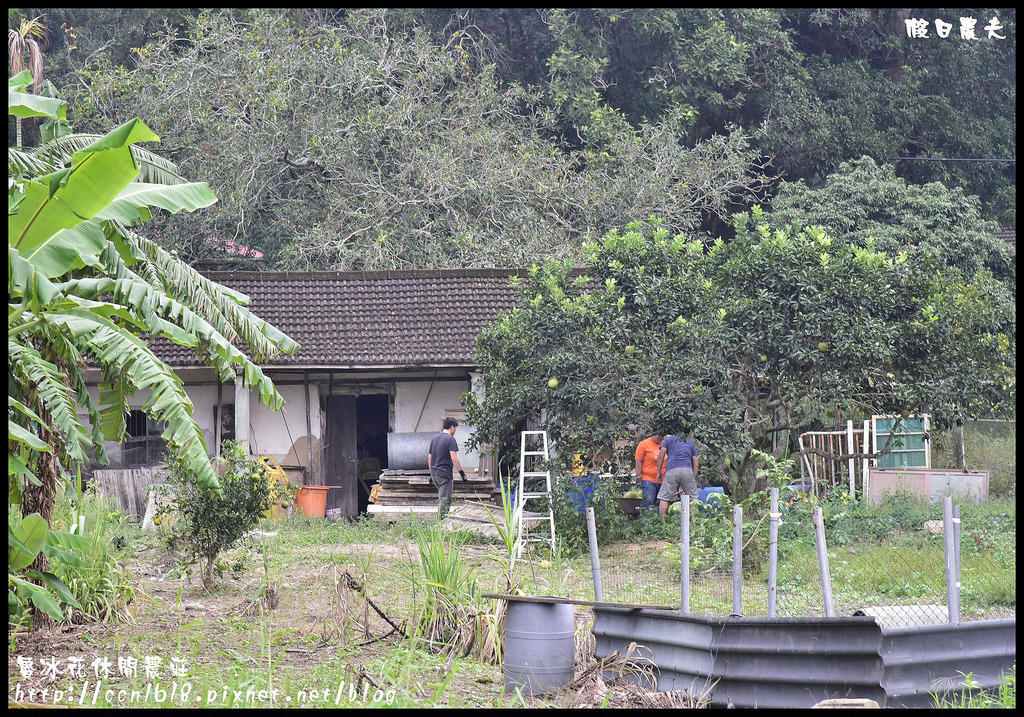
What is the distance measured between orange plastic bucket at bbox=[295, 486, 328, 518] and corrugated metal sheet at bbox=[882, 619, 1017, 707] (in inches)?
466

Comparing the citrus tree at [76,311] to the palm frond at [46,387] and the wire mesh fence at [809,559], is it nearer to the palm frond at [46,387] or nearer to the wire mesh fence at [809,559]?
the palm frond at [46,387]

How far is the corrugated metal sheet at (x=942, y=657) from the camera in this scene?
6.30 m

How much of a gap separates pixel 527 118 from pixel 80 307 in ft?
69.5

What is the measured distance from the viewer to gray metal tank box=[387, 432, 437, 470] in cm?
1691

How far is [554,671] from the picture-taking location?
715 cm

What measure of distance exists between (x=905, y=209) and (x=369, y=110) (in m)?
13.9

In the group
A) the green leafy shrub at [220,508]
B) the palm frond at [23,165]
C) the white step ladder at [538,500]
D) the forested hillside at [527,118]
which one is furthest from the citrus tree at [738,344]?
the forested hillside at [527,118]

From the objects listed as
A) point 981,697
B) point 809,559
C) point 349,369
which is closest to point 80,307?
point 981,697

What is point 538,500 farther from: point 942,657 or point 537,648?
point 942,657

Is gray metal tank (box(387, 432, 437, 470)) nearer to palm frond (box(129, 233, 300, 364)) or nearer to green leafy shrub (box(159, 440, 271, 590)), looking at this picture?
palm frond (box(129, 233, 300, 364))

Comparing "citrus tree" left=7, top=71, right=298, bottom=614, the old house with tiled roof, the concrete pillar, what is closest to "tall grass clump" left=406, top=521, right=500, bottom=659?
"citrus tree" left=7, top=71, right=298, bottom=614

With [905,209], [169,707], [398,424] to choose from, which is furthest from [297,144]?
[169,707]

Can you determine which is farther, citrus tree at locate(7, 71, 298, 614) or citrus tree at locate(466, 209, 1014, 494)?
citrus tree at locate(466, 209, 1014, 494)

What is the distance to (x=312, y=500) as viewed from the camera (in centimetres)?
1662
